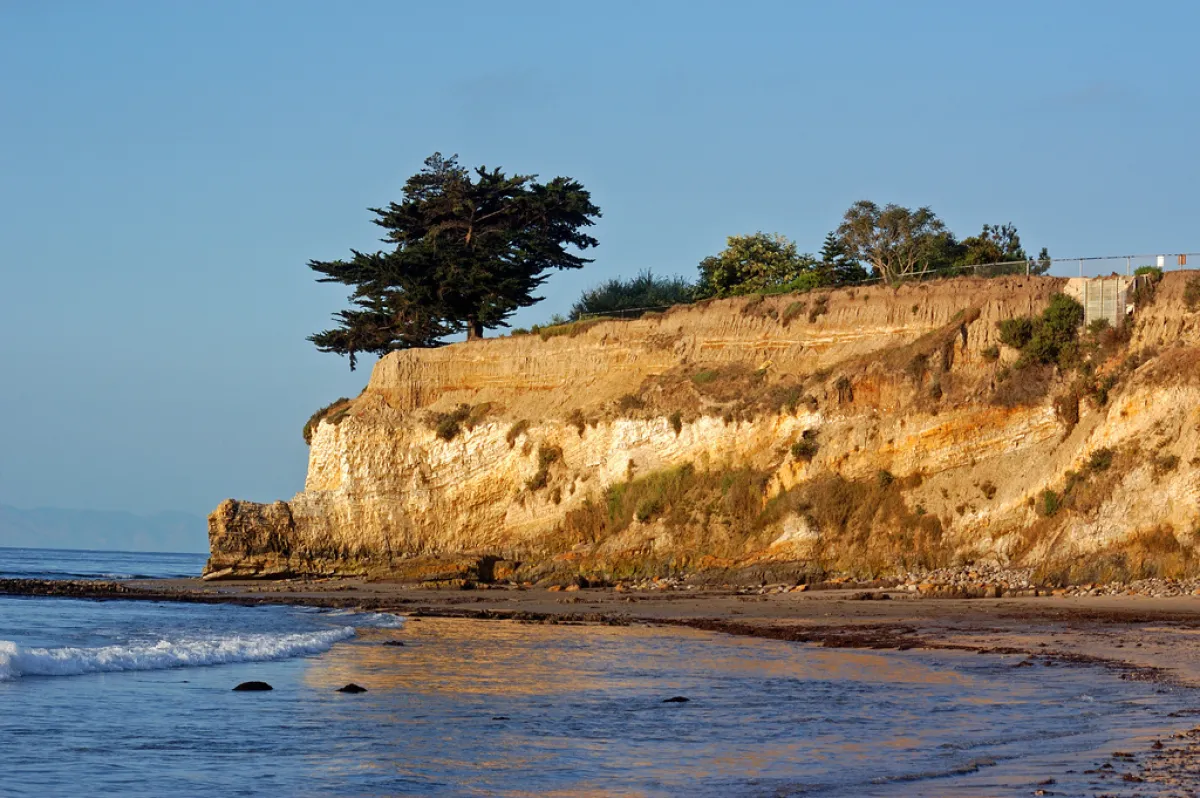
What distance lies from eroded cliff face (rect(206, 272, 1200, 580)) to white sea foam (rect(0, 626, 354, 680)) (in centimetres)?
1512

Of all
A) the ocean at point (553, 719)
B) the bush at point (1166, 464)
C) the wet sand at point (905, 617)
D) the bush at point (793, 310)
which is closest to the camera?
the ocean at point (553, 719)

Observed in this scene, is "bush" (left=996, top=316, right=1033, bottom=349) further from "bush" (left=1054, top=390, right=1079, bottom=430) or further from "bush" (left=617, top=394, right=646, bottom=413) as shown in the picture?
"bush" (left=617, top=394, right=646, bottom=413)

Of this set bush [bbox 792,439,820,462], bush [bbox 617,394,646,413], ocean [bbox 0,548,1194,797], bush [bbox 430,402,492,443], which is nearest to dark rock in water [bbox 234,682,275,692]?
ocean [bbox 0,548,1194,797]

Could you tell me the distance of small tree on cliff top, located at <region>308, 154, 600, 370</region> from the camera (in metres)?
49.4

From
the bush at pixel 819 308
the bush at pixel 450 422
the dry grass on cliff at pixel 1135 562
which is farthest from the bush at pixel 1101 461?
the bush at pixel 450 422

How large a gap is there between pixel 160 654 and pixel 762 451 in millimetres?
21509

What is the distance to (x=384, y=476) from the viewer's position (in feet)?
147

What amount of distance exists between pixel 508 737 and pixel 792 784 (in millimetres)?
3433

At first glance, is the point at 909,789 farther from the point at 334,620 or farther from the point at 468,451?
the point at 468,451

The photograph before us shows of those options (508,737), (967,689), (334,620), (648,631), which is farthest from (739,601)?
(508,737)

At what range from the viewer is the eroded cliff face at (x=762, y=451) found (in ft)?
99.5

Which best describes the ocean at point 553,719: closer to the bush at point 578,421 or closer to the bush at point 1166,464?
the bush at point 1166,464

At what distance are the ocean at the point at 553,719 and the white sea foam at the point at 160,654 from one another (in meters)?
0.05

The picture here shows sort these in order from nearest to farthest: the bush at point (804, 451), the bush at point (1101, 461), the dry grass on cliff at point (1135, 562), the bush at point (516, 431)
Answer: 1. the dry grass on cliff at point (1135, 562)
2. the bush at point (1101, 461)
3. the bush at point (804, 451)
4. the bush at point (516, 431)
